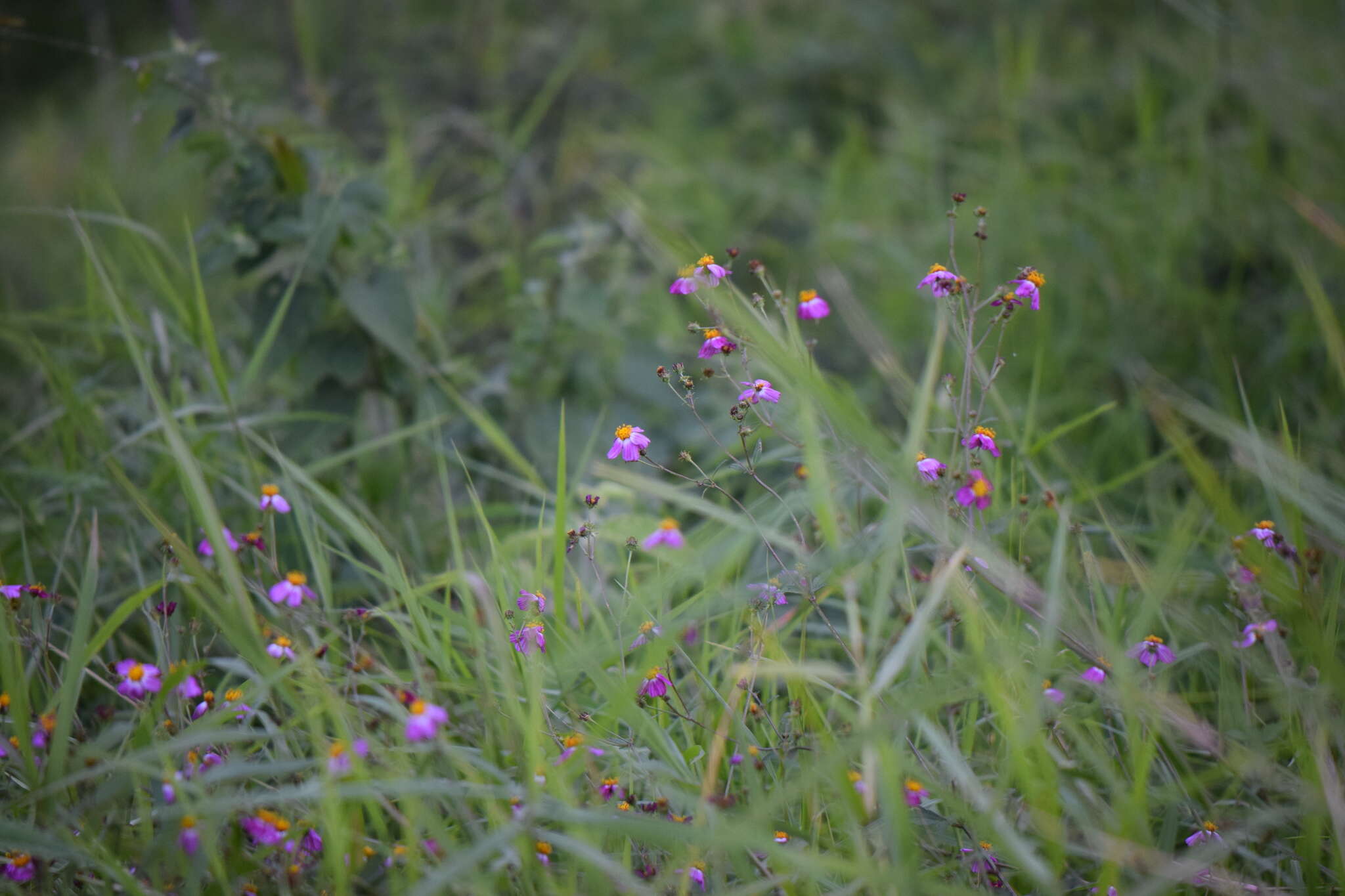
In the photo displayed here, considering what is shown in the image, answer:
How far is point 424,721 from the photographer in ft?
2.65

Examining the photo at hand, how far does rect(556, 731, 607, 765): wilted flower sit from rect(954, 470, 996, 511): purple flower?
1.70 ft

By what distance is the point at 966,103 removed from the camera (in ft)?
11.6

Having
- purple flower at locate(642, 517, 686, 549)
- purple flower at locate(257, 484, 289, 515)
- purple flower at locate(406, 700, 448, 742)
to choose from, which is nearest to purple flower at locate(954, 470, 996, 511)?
purple flower at locate(642, 517, 686, 549)

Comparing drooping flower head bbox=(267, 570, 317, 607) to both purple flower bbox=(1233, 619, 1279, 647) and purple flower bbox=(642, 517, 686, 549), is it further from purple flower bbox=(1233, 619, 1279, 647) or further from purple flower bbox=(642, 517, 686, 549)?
purple flower bbox=(1233, 619, 1279, 647)

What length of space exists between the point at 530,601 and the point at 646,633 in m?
0.16

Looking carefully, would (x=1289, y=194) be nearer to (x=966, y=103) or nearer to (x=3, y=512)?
(x=966, y=103)

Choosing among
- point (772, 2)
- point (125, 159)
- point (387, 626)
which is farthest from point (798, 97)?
point (387, 626)

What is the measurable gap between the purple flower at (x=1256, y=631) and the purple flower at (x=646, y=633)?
2.29 feet

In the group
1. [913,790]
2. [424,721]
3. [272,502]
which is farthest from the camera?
[272,502]

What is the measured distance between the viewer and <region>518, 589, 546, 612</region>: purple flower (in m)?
1.08

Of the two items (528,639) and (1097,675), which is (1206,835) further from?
(528,639)

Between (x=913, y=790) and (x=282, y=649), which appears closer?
(x=913, y=790)

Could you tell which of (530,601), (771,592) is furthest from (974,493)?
(530,601)

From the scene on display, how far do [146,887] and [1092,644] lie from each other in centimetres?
111
